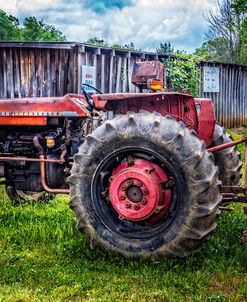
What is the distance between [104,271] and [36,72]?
9389mm

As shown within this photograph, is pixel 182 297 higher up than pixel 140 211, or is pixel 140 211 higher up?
pixel 140 211

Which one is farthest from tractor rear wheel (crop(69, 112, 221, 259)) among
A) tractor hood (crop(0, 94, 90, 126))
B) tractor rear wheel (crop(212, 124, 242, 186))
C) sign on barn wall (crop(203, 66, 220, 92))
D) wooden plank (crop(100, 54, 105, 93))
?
sign on barn wall (crop(203, 66, 220, 92))

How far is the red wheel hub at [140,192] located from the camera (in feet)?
12.2

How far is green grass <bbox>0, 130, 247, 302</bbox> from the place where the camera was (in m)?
3.20

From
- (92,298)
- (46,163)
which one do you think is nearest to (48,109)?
(46,163)

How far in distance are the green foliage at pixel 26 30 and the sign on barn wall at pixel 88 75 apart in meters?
19.3

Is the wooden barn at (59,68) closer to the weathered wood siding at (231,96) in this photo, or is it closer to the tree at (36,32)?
the weathered wood siding at (231,96)

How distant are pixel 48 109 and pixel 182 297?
248 cm

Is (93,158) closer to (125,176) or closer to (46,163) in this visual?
(125,176)

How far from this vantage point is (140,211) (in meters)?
3.73

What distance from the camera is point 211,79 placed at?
53.9 ft

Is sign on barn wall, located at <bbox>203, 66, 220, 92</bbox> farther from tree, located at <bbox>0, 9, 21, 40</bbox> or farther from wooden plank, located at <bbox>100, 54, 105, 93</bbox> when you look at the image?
tree, located at <bbox>0, 9, 21, 40</bbox>

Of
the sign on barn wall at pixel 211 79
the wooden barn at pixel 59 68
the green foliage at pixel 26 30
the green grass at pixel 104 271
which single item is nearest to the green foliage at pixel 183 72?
the sign on barn wall at pixel 211 79

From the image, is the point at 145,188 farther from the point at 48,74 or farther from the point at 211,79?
the point at 211,79
